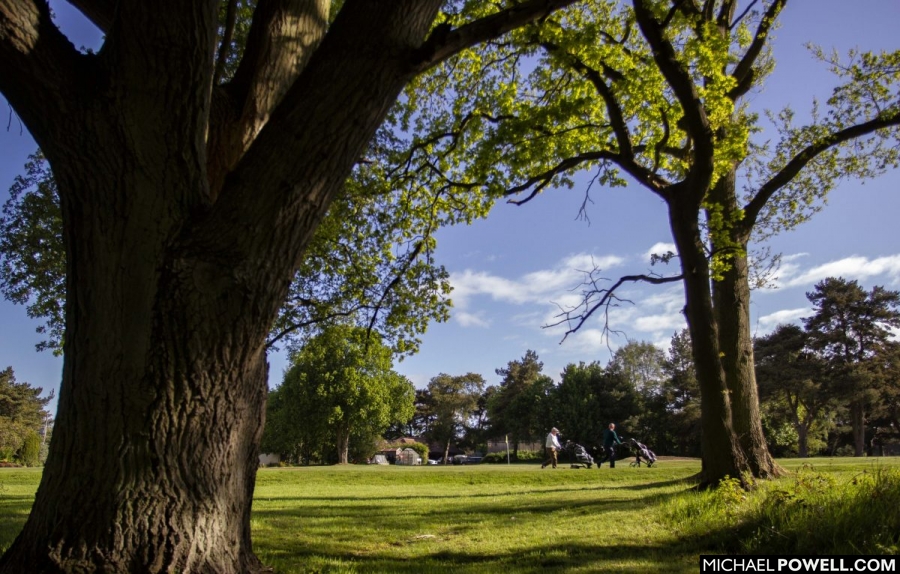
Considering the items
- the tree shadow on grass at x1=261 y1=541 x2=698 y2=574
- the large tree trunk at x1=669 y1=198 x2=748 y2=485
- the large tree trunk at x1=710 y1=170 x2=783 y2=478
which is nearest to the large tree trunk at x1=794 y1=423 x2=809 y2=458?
the large tree trunk at x1=710 y1=170 x2=783 y2=478

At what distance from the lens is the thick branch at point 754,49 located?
11.3 metres

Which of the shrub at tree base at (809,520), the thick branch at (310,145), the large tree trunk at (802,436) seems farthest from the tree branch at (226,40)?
the large tree trunk at (802,436)

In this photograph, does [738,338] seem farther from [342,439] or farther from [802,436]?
[802,436]

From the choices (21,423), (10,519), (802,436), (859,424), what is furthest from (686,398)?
(21,423)

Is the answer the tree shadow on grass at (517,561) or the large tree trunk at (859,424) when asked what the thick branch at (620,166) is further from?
the large tree trunk at (859,424)

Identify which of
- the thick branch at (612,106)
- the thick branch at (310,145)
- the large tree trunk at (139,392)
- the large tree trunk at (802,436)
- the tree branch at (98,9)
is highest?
the thick branch at (612,106)

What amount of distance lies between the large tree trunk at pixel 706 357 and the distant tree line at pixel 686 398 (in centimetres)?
3200

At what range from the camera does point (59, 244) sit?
12906 millimetres

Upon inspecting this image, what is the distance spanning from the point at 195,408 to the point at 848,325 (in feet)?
187

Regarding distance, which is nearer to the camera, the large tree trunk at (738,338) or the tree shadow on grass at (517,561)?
the tree shadow on grass at (517,561)

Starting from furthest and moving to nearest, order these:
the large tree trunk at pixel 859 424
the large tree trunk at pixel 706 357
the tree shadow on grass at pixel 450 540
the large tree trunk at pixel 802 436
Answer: the large tree trunk at pixel 802 436 < the large tree trunk at pixel 859 424 < the large tree trunk at pixel 706 357 < the tree shadow on grass at pixel 450 540

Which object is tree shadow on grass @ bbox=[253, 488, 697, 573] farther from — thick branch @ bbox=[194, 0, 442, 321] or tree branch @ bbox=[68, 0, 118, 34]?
tree branch @ bbox=[68, 0, 118, 34]

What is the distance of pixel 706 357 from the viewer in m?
8.84

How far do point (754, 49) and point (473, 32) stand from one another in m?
10.2
